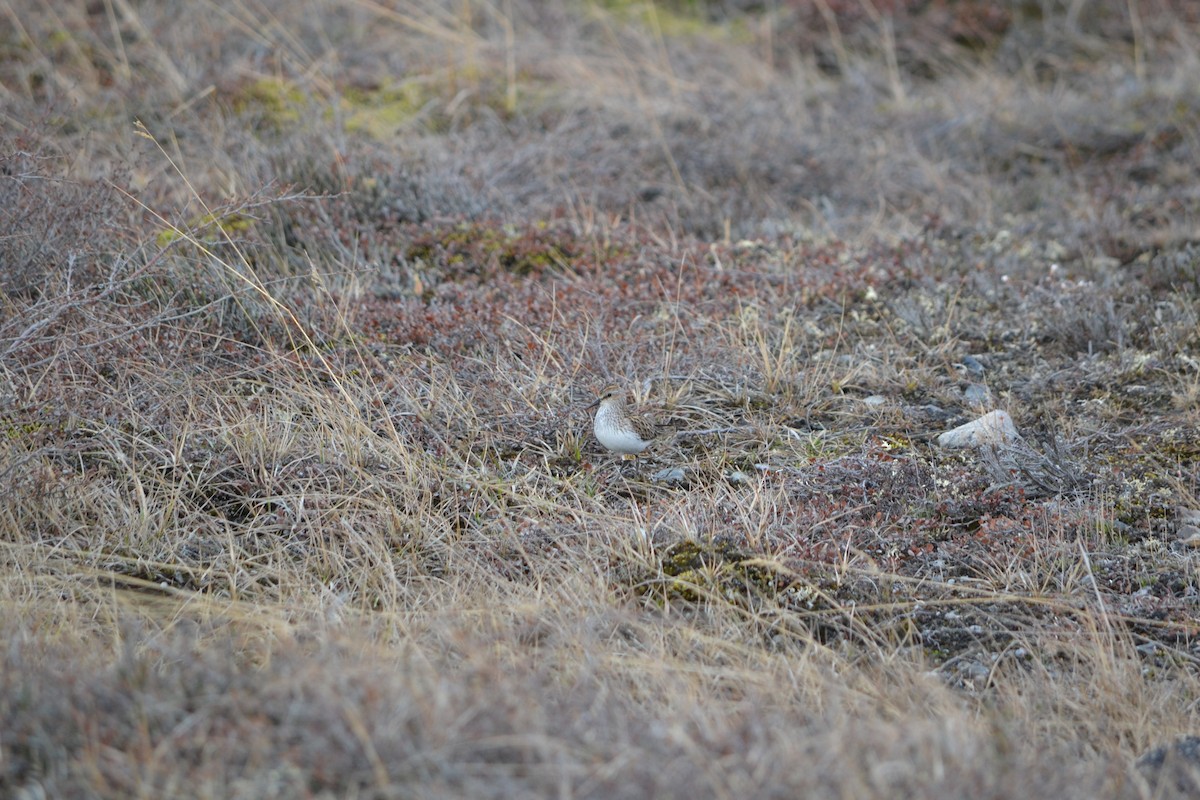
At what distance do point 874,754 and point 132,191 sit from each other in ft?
15.1

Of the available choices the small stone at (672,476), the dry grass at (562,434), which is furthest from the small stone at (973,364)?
the small stone at (672,476)

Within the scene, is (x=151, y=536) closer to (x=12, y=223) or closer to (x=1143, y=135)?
(x=12, y=223)

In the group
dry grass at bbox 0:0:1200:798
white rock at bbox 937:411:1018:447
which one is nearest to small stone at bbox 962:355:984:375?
dry grass at bbox 0:0:1200:798

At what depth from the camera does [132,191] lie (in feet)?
17.5

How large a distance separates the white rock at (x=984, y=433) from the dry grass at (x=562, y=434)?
0.09 m

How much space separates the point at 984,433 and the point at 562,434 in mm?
1647

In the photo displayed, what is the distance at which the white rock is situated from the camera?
418cm

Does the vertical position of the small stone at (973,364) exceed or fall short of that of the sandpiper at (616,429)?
it falls short

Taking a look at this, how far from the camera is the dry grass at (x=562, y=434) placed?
2.34m

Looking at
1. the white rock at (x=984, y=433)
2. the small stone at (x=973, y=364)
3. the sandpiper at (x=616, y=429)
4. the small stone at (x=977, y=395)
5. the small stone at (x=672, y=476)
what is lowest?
the small stone at (x=973, y=364)

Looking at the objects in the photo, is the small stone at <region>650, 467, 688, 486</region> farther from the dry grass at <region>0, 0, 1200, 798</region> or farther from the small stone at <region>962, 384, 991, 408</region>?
the small stone at <region>962, 384, 991, 408</region>

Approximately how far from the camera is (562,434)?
4207 mm

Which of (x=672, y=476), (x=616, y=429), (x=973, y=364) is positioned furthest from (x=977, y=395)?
(x=616, y=429)

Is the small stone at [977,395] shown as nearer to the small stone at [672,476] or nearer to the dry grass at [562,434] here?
the dry grass at [562,434]
